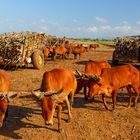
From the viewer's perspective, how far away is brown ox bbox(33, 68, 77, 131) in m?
8.27

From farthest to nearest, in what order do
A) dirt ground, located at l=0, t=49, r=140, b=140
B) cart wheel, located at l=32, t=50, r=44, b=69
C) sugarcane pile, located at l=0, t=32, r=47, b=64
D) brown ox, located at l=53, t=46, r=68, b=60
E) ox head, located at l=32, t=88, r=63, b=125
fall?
1. brown ox, located at l=53, t=46, r=68, b=60
2. cart wheel, located at l=32, t=50, r=44, b=69
3. sugarcane pile, located at l=0, t=32, r=47, b=64
4. dirt ground, located at l=0, t=49, r=140, b=140
5. ox head, located at l=32, t=88, r=63, b=125

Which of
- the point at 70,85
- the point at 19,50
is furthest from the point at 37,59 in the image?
the point at 70,85

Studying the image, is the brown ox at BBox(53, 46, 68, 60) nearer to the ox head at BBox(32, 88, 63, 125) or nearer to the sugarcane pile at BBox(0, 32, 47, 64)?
the sugarcane pile at BBox(0, 32, 47, 64)

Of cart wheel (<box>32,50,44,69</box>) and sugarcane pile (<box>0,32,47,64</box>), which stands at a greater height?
sugarcane pile (<box>0,32,47,64</box>)

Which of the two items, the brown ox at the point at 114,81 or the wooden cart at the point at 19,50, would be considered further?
the wooden cart at the point at 19,50

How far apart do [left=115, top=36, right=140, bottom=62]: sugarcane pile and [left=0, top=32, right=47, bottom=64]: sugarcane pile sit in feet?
22.0

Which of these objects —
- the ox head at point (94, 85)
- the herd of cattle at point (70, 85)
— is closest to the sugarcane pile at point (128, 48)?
the herd of cattle at point (70, 85)

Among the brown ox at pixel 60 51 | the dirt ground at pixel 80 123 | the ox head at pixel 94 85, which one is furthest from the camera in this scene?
the brown ox at pixel 60 51

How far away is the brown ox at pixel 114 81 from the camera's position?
1107 cm

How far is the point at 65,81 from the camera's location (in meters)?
10.2

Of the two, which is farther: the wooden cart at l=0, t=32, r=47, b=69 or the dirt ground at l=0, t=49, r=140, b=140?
the wooden cart at l=0, t=32, r=47, b=69

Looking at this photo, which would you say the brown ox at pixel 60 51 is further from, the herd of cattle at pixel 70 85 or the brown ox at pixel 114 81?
the brown ox at pixel 114 81

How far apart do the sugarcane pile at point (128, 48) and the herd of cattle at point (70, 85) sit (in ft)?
36.3

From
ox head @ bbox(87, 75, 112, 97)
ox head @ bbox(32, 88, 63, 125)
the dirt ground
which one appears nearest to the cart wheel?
the dirt ground
